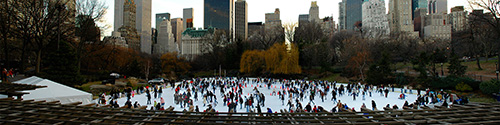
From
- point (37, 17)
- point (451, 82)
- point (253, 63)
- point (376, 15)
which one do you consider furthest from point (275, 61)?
point (376, 15)

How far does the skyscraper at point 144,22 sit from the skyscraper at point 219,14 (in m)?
35.6

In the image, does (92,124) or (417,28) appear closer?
(92,124)

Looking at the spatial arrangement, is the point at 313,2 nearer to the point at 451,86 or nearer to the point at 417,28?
the point at 417,28

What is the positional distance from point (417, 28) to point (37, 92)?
177 m

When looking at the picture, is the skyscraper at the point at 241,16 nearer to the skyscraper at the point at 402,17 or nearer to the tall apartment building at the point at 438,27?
the skyscraper at the point at 402,17

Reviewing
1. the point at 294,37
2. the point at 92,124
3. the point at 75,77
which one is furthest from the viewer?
the point at 294,37

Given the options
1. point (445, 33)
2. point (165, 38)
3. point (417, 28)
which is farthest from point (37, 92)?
point (417, 28)

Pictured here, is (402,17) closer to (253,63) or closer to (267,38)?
(267,38)

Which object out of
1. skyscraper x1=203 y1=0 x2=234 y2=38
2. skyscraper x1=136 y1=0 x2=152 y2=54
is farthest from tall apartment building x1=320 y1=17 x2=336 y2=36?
skyscraper x1=136 y1=0 x2=152 y2=54

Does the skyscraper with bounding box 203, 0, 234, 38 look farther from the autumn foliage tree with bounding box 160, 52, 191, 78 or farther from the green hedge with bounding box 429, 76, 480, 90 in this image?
the green hedge with bounding box 429, 76, 480, 90

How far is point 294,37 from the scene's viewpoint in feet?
170

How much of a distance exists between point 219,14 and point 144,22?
155 ft

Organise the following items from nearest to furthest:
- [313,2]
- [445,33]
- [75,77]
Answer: [75,77] → [445,33] → [313,2]

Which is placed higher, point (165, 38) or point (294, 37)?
point (165, 38)
